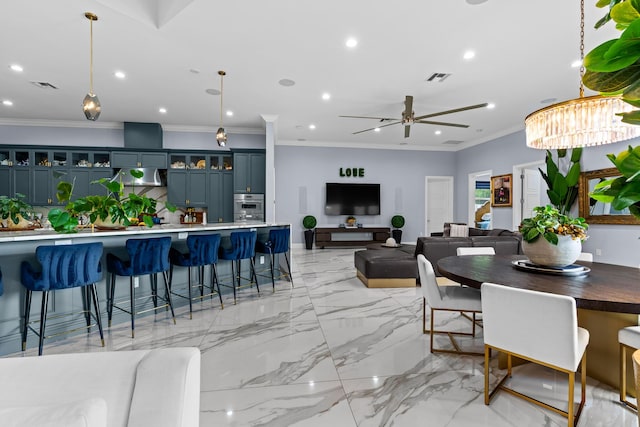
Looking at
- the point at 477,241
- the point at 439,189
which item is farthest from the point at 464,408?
the point at 439,189

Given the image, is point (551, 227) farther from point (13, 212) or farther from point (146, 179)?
point (146, 179)

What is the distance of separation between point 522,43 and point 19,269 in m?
5.50

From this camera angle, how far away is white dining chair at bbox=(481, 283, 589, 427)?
1.47 meters

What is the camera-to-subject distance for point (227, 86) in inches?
191

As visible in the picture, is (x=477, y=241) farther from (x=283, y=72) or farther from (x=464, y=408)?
(x=283, y=72)

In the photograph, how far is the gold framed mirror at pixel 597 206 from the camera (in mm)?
5211

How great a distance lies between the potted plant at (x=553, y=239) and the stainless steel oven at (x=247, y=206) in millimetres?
5547

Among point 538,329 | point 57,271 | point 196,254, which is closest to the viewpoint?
point 538,329

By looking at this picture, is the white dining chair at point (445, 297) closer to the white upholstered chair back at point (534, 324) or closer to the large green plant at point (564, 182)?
the white upholstered chair back at point (534, 324)

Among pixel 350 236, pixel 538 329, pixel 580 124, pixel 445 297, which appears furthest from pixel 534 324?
pixel 350 236

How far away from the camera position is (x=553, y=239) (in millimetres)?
2037

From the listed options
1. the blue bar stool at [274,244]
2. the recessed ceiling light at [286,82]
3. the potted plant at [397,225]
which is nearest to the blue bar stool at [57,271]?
the blue bar stool at [274,244]

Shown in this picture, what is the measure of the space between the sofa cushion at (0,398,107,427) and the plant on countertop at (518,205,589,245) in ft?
8.03

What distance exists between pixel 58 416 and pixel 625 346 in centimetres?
257
